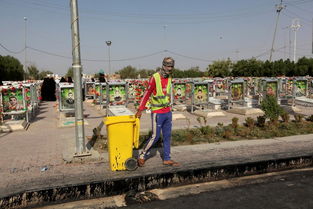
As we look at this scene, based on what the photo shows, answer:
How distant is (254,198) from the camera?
169 inches

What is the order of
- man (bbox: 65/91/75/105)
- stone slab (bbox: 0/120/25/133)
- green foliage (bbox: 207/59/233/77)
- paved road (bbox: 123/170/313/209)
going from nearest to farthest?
paved road (bbox: 123/170/313/209)
stone slab (bbox: 0/120/25/133)
man (bbox: 65/91/75/105)
green foliage (bbox: 207/59/233/77)

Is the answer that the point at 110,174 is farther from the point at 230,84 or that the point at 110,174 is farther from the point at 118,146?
the point at 230,84

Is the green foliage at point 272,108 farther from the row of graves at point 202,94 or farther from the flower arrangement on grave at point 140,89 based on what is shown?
the flower arrangement on grave at point 140,89

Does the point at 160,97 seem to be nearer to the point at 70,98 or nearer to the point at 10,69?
the point at 70,98

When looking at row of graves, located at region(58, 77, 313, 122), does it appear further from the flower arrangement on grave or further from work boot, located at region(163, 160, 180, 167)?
work boot, located at region(163, 160, 180, 167)

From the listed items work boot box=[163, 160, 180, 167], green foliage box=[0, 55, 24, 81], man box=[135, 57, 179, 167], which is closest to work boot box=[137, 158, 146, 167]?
man box=[135, 57, 179, 167]

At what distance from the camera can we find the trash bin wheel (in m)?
5.19

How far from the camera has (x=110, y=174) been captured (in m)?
5.08

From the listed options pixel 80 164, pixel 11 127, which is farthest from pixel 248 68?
pixel 80 164

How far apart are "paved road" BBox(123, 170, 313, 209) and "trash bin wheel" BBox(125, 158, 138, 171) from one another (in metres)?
1.10

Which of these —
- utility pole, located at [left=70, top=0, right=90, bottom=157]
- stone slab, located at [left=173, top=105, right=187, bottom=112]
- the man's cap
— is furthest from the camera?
stone slab, located at [left=173, top=105, right=187, bottom=112]

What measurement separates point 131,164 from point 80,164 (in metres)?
1.27

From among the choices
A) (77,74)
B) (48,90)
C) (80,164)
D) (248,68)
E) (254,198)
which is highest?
(248,68)

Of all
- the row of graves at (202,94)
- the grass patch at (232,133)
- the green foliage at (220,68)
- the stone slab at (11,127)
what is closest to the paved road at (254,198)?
the grass patch at (232,133)
